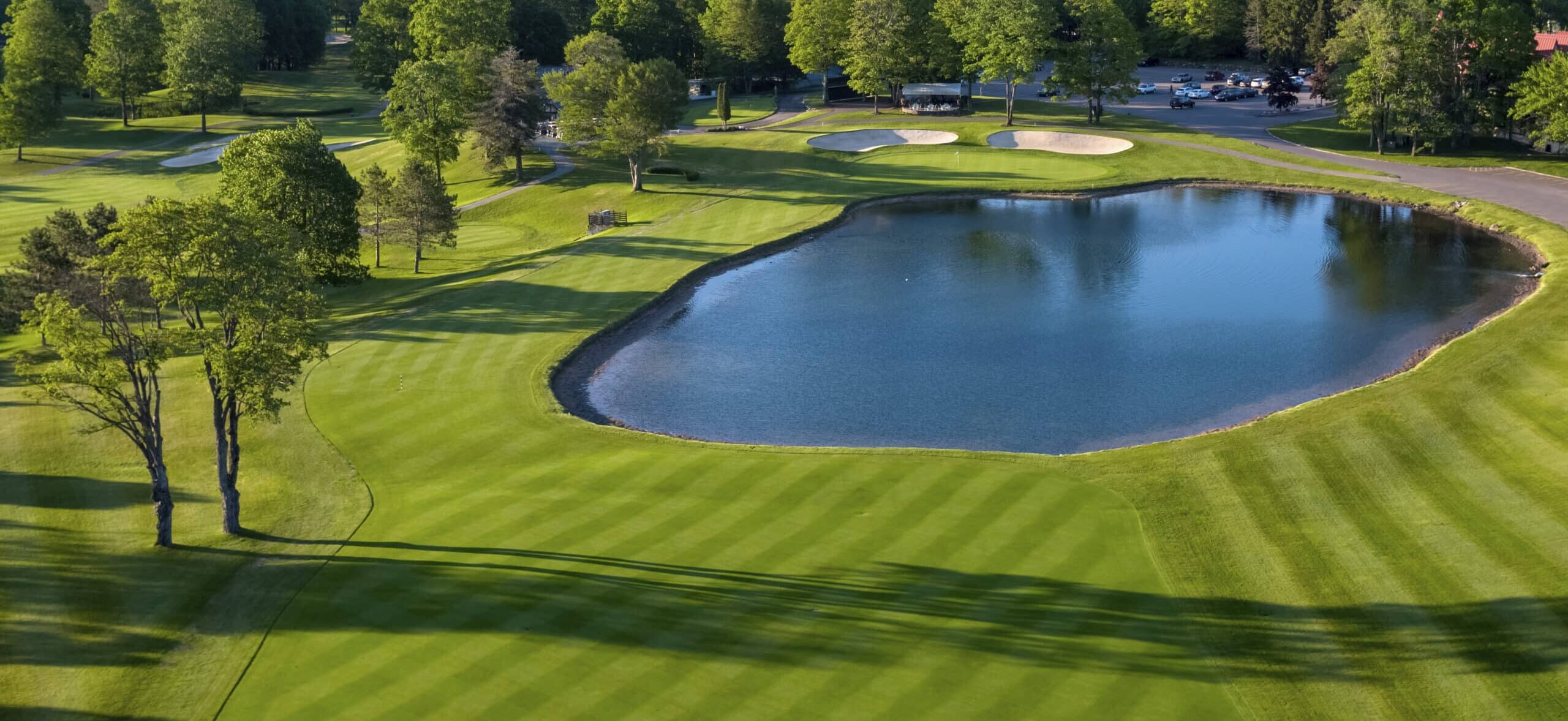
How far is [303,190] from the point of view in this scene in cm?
6994

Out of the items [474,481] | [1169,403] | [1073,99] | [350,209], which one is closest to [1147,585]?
[1169,403]

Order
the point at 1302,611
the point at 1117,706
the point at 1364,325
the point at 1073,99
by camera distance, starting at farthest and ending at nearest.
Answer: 1. the point at 1073,99
2. the point at 1364,325
3. the point at 1302,611
4. the point at 1117,706

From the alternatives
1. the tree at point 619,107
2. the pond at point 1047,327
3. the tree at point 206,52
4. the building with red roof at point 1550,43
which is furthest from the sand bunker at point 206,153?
the building with red roof at point 1550,43

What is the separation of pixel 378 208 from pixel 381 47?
64.3m

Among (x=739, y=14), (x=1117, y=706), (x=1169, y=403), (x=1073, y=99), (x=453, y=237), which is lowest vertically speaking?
(x=1117, y=706)

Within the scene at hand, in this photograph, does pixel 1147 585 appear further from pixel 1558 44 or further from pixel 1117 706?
pixel 1558 44

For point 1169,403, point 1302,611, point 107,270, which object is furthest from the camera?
point 1169,403

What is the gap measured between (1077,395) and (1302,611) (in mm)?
19703

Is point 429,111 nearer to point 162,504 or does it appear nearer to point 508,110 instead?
point 508,110

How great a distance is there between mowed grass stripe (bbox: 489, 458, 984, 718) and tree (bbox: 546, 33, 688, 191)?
192ft

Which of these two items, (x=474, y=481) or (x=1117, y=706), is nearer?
(x=1117, y=706)

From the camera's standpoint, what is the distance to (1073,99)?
416 feet

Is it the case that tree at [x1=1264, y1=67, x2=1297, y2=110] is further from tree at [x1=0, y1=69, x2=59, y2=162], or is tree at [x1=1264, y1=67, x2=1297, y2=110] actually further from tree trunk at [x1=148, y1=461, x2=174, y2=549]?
tree at [x1=0, y1=69, x2=59, y2=162]

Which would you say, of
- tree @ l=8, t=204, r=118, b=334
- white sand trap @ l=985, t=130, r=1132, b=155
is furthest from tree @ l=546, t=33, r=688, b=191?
tree @ l=8, t=204, r=118, b=334
